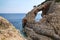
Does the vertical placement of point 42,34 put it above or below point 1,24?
below

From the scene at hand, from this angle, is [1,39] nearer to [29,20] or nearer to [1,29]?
[1,29]

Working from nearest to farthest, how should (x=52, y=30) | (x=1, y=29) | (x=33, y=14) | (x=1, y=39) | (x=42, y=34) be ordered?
(x=1, y=39), (x=1, y=29), (x=52, y=30), (x=42, y=34), (x=33, y=14)

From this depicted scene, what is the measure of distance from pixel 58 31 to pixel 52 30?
3.04 feet

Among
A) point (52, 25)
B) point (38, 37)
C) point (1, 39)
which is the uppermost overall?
point (1, 39)

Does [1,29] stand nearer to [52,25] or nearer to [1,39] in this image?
[1,39]

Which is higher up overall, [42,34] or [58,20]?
[58,20]

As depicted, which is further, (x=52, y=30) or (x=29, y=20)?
(x=29, y=20)

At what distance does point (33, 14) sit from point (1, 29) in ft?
91.5

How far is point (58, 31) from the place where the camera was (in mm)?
17953

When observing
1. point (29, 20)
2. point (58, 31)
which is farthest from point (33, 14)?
point (58, 31)

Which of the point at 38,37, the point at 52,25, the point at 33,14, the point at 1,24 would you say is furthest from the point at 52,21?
the point at 1,24

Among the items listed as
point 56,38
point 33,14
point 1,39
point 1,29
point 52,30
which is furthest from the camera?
point 33,14

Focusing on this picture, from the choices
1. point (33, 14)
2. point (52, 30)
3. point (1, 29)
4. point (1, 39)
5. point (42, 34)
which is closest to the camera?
point (1, 39)

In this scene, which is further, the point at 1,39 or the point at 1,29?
the point at 1,29
